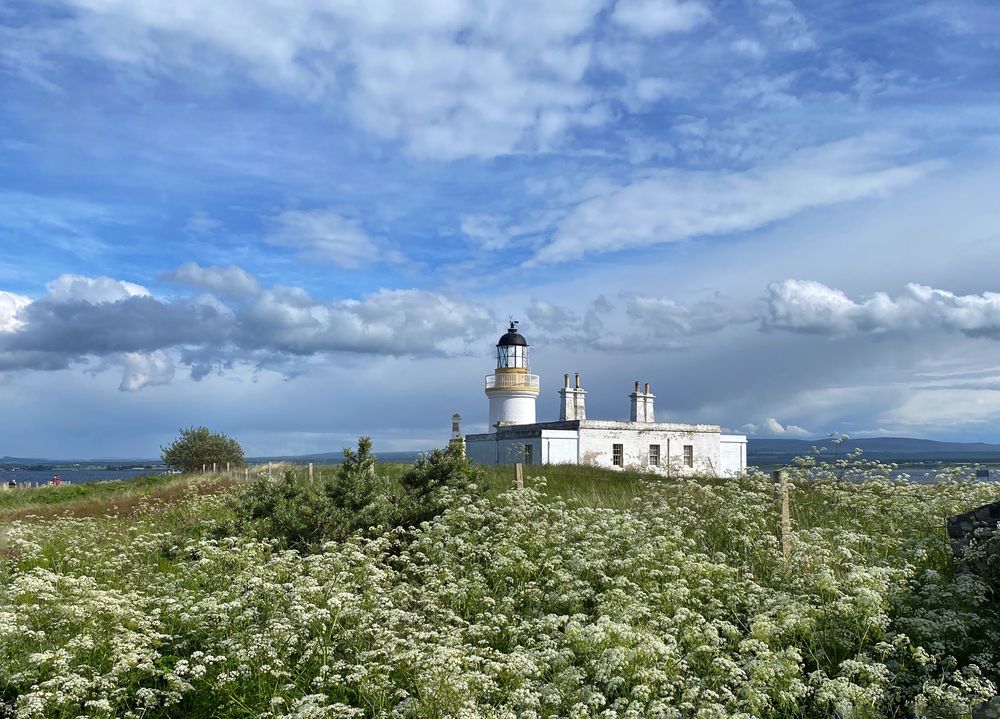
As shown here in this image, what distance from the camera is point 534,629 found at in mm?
8008

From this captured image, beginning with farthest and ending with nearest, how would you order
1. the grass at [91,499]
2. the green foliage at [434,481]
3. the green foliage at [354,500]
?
the grass at [91,499] → the green foliage at [434,481] → the green foliage at [354,500]

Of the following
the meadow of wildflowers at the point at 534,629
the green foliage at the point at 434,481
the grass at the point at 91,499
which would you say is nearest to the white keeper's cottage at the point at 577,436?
the grass at the point at 91,499

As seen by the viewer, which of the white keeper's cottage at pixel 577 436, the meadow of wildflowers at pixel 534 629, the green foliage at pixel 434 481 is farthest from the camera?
the white keeper's cottage at pixel 577 436

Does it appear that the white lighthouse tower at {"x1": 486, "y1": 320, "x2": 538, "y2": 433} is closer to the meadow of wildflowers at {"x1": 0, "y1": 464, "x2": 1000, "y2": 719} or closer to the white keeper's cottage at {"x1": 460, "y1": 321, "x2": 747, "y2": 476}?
the white keeper's cottage at {"x1": 460, "y1": 321, "x2": 747, "y2": 476}

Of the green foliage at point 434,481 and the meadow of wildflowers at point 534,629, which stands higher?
the green foliage at point 434,481

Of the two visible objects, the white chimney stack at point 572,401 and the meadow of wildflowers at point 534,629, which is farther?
the white chimney stack at point 572,401

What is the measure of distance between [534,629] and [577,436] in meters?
27.8

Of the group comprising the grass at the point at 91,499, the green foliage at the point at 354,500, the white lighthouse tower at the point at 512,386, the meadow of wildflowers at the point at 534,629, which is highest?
the white lighthouse tower at the point at 512,386

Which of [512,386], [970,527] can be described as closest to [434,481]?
A: [970,527]

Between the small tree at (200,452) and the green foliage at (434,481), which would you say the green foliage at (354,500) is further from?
the small tree at (200,452)

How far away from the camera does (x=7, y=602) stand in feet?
30.3

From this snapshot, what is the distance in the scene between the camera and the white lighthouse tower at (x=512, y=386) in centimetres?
4134

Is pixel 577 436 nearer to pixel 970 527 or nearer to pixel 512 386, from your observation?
pixel 512 386

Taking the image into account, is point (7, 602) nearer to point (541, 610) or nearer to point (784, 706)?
point (541, 610)
